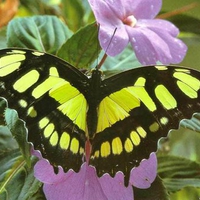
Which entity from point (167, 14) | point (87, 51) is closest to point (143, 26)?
point (87, 51)

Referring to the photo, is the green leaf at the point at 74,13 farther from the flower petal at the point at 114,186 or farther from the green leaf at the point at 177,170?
the flower petal at the point at 114,186

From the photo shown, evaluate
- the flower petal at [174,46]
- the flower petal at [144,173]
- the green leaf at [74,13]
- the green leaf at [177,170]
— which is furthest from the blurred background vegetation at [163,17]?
the flower petal at [144,173]

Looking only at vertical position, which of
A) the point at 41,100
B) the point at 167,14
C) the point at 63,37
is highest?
the point at 41,100

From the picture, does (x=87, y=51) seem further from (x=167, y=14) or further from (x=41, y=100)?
(x=167, y=14)

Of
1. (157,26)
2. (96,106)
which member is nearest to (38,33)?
(157,26)

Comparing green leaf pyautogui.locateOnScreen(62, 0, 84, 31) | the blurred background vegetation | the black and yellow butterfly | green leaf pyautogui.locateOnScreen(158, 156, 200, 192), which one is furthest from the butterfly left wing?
green leaf pyautogui.locateOnScreen(62, 0, 84, 31)
